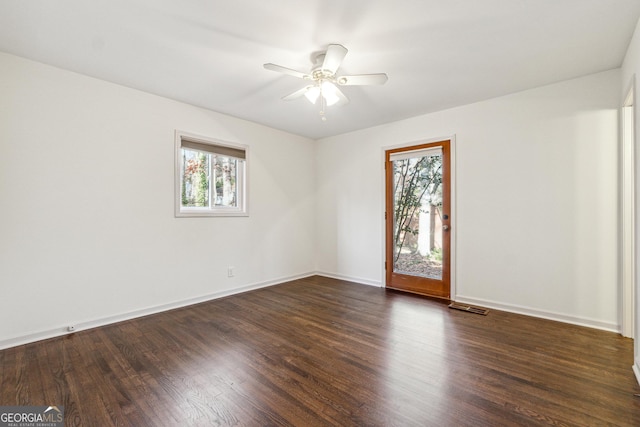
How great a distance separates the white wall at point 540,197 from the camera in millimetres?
2775

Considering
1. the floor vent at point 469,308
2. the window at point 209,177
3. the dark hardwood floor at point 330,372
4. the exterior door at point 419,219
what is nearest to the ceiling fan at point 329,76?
the window at point 209,177

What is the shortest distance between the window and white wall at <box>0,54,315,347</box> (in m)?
0.11

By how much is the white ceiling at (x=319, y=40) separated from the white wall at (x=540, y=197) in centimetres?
32

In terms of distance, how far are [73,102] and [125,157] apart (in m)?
0.63

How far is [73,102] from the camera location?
8.98 feet

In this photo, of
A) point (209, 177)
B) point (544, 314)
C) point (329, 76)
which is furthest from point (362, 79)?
point (544, 314)

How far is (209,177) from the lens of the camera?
3.92m

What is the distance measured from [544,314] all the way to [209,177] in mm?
4347

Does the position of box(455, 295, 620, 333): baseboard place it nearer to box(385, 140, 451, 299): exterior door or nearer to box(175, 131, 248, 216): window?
box(385, 140, 451, 299): exterior door

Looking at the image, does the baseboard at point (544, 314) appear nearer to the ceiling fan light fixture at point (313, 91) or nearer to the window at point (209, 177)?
the ceiling fan light fixture at point (313, 91)

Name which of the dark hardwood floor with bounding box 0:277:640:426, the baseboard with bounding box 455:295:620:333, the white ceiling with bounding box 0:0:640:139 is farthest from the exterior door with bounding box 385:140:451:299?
the white ceiling with bounding box 0:0:640:139

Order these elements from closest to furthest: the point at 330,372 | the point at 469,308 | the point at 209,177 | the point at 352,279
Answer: the point at 330,372, the point at 469,308, the point at 209,177, the point at 352,279

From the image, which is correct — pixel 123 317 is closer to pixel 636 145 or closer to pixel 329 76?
pixel 329 76

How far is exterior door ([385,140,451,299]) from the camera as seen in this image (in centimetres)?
382
